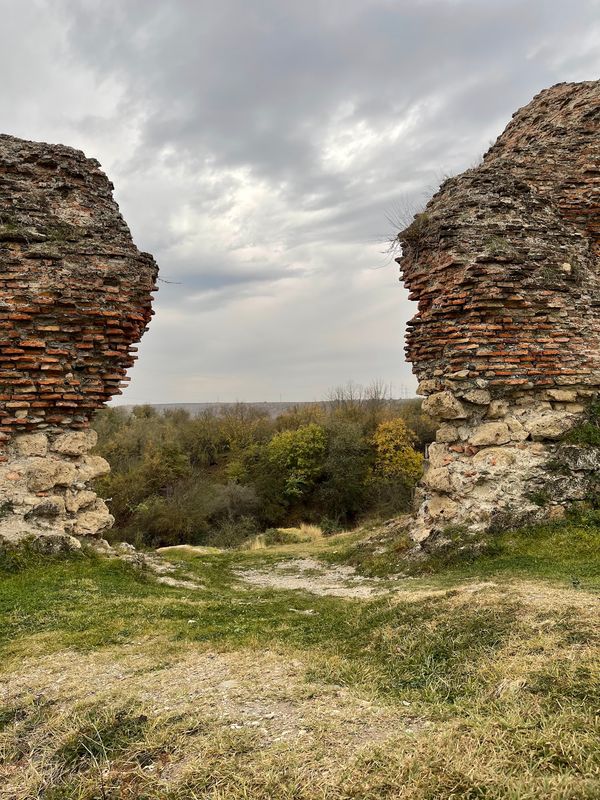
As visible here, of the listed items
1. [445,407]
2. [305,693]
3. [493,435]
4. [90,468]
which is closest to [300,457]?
[445,407]

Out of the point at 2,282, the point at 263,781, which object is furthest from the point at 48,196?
the point at 263,781

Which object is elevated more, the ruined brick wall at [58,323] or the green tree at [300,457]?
the ruined brick wall at [58,323]

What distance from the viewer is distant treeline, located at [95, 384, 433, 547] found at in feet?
77.6

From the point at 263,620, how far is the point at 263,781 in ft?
8.89

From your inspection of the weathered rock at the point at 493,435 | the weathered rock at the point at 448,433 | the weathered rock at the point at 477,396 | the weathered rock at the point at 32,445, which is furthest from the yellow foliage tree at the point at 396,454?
the weathered rock at the point at 32,445

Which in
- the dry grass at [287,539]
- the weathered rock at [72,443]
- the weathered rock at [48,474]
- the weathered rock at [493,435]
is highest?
the weathered rock at [72,443]

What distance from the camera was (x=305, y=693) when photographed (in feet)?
10.7

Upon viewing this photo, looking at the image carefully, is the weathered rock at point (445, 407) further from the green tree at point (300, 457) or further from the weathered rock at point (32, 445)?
the green tree at point (300, 457)

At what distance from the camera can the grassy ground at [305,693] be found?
234 cm

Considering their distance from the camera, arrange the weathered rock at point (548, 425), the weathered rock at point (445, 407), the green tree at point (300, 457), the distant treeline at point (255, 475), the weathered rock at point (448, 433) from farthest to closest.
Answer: the green tree at point (300, 457)
the distant treeline at point (255, 475)
the weathered rock at point (448, 433)
the weathered rock at point (445, 407)
the weathered rock at point (548, 425)

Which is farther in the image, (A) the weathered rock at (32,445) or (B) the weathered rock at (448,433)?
(B) the weathered rock at (448,433)

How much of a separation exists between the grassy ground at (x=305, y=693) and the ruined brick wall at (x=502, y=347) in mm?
2056

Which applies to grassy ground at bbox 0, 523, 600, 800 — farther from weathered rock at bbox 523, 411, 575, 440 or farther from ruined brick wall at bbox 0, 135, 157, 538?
weathered rock at bbox 523, 411, 575, 440

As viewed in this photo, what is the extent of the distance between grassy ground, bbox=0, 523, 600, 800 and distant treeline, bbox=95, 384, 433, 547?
16.3m
